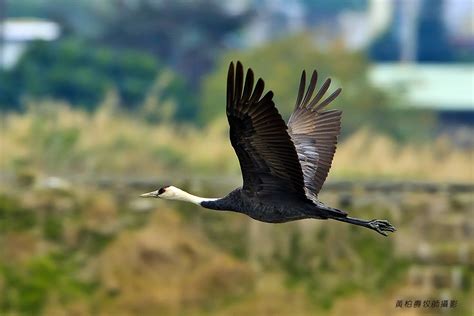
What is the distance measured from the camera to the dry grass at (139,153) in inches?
1275

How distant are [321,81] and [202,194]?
1612 centimetres

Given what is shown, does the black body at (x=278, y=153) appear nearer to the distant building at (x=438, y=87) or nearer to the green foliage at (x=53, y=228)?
the green foliage at (x=53, y=228)

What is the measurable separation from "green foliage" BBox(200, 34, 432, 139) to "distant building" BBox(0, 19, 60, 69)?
6504mm

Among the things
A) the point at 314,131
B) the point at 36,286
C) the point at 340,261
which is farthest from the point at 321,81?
the point at 314,131

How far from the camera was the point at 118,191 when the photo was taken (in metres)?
29.8

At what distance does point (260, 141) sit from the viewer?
539 inches

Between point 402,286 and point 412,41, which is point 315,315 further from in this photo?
point 412,41

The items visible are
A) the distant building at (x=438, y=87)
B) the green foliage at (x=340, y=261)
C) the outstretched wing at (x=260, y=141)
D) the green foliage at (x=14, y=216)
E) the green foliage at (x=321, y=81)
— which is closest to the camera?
the outstretched wing at (x=260, y=141)

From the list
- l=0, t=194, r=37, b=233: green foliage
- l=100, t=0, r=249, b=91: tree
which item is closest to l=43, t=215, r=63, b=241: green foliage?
l=0, t=194, r=37, b=233: green foliage

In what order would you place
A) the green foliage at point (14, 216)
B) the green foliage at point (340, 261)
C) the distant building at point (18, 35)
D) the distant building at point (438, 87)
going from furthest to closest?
the distant building at point (18, 35), the distant building at point (438, 87), the green foliage at point (14, 216), the green foliage at point (340, 261)

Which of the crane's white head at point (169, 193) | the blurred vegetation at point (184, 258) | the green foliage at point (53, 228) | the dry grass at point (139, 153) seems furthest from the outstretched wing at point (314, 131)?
the dry grass at point (139, 153)

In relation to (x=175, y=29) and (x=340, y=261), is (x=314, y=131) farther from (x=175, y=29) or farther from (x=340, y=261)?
(x=175, y=29)

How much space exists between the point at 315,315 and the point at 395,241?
215cm

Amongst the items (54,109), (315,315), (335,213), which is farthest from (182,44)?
(335,213)
